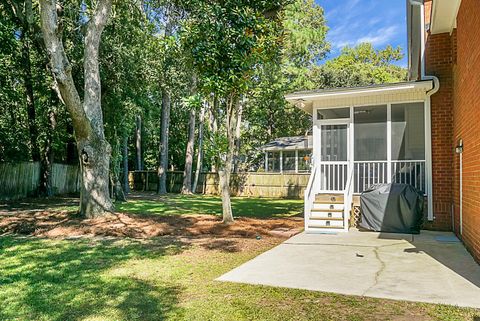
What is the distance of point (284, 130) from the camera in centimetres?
3084

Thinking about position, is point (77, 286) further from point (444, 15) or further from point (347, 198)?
point (444, 15)

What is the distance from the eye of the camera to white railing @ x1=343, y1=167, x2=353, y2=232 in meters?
8.70

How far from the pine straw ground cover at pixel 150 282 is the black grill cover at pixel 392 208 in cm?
242

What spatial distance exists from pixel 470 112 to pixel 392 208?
3.02m

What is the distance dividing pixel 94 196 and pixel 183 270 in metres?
5.89

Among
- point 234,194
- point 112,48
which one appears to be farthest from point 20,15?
point 234,194

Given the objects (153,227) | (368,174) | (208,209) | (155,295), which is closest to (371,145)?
(368,174)

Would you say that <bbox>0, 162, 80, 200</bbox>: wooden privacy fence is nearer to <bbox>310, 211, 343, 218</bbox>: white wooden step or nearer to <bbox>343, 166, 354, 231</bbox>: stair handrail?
<bbox>310, 211, 343, 218</bbox>: white wooden step

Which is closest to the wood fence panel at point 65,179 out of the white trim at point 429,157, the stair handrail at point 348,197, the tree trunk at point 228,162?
the tree trunk at point 228,162

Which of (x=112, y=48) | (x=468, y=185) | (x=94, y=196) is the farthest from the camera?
(x=112, y=48)

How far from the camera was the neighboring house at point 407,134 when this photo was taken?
7809 millimetres

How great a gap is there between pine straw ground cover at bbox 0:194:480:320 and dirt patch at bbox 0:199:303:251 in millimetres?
40

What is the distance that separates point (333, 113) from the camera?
33.2ft

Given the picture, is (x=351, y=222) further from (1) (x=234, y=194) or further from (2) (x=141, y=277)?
(1) (x=234, y=194)
